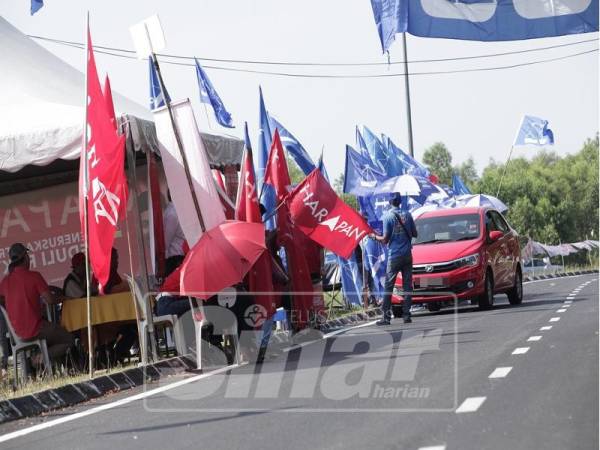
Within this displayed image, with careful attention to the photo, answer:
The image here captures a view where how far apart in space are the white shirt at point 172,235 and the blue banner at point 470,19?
562cm

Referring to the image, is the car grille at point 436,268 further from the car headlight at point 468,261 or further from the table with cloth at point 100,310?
the table with cloth at point 100,310

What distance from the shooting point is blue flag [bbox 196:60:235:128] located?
77.5 feet

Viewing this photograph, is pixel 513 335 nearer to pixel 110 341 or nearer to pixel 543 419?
pixel 110 341

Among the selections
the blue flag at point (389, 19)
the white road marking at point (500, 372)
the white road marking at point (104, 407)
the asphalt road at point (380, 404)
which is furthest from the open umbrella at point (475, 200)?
the blue flag at point (389, 19)

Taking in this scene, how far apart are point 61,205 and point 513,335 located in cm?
Answer: 884

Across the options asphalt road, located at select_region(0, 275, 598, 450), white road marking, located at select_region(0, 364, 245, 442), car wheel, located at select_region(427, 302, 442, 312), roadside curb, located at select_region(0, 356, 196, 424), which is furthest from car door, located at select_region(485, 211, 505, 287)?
white road marking, located at select_region(0, 364, 245, 442)

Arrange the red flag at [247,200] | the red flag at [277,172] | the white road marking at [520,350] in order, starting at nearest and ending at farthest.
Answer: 1. the white road marking at [520,350]
2. the red flag at [247,200]
3. the red flag at [277,172]

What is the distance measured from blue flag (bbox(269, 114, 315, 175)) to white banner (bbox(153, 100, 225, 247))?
811 cm

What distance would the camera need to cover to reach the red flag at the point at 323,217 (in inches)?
588

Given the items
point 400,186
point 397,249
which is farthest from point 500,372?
point 400,186

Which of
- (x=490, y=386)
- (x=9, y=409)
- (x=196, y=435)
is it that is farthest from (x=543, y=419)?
(x=9, y=409)

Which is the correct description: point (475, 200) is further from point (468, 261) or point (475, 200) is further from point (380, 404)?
point (380, 404)

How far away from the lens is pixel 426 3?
988cm

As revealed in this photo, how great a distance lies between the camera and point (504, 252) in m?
20.4
